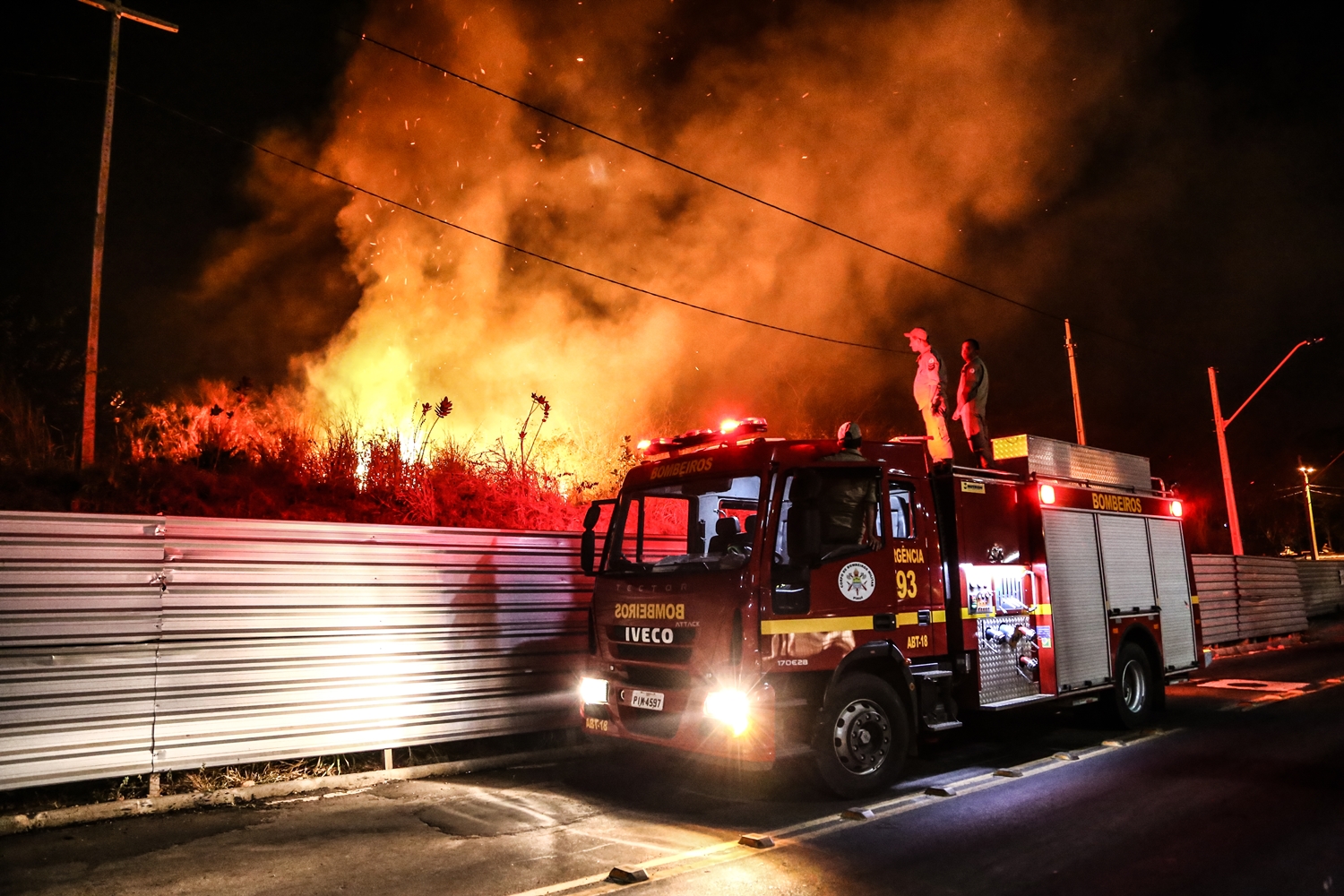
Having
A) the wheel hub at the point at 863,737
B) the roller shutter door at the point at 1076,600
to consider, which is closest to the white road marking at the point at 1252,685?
the roller shutter door at the point at 1076,600

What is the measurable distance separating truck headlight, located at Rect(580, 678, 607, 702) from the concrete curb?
1.48 metres

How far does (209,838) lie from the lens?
522cm

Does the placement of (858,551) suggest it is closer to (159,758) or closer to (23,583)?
(159,758)

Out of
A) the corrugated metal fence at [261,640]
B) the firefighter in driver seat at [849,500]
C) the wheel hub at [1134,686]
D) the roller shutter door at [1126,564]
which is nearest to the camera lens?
the corrugated metal fence at [261,640]

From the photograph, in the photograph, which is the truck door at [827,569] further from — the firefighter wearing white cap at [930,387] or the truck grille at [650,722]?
the firefighter wearing white cap at [930,387]

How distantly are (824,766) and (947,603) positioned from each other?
78.1 inches

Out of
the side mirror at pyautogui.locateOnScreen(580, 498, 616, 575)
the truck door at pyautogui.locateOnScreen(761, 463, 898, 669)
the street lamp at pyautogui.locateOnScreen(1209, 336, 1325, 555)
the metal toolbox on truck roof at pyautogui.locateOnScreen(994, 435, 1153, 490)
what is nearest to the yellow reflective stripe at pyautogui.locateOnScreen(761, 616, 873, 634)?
the truck door at pyautogui.locateOnScreen(761, 463, 898, 669)

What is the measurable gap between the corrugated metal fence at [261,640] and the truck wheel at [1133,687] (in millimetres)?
5853

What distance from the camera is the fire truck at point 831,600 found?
563 centimetres

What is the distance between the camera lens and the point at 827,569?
6.00m

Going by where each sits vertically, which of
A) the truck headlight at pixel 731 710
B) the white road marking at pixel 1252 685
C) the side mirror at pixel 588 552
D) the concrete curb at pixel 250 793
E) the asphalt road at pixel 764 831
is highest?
the side mirror at pixel 588 552

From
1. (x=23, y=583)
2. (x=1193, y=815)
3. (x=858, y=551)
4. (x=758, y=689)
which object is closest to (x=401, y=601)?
(x=23, y=583)

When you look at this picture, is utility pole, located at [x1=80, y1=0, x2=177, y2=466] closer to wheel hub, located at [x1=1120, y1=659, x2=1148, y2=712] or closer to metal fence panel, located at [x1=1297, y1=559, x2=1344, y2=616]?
wheel hub, located at [x1=1120, y1=659, x2=1148, y2=712]

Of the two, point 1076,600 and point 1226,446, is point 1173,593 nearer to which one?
point 1076,600
